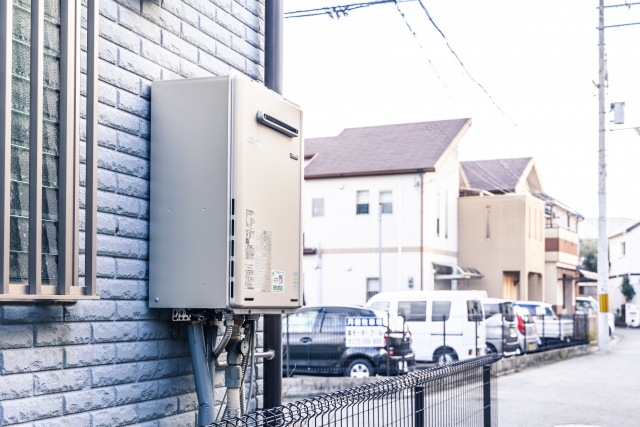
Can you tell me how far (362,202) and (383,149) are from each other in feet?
8.68

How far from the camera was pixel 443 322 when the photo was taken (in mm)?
18328

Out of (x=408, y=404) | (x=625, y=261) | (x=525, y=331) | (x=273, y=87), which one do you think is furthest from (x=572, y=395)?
(x=625, y=261)

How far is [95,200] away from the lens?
13.1 ft

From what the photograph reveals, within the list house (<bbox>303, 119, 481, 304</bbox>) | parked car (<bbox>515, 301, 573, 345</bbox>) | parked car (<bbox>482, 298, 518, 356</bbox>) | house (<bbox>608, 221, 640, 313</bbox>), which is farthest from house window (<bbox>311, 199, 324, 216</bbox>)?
house (<bbox>608, 221, 640, 313</bbox>)

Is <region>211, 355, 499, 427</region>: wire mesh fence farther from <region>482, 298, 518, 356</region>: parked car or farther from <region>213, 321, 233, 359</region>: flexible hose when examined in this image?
<region>482, 298, 518, 356</region>: parked car

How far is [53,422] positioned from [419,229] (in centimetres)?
3062

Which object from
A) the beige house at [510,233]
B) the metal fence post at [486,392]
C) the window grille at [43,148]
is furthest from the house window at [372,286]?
the window grille at [43,148]

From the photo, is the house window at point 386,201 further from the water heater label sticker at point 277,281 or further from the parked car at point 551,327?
the water heater label sticker at point 277,281

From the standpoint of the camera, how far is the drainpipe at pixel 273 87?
5.59 m

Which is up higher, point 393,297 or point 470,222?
point 470,222

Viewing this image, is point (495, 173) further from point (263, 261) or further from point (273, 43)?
point (263, 261)

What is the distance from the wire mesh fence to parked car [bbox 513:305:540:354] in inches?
588

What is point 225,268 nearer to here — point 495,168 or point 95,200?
point 95,200

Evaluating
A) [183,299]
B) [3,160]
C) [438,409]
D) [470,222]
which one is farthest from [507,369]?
[470,222]
